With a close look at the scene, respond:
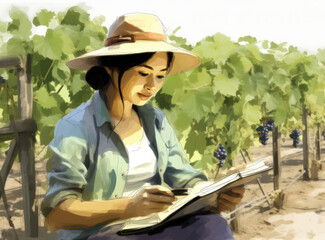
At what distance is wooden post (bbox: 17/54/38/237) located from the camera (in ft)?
10.7

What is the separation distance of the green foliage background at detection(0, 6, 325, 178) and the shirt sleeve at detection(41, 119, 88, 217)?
1536 millimetres

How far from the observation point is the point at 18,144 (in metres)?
3.23

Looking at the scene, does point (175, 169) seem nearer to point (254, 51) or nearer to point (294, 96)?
point (254, 51)

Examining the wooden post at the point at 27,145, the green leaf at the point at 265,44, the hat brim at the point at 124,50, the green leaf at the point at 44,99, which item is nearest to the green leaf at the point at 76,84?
the green leaf at the point at 44,99

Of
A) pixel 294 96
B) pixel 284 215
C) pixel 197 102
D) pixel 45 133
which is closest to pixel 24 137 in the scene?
pixel 45 133

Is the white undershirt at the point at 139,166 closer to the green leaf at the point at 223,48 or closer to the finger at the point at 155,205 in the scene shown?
the finger at the point at 155,205

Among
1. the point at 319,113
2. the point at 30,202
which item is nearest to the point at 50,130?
the point at 30,202

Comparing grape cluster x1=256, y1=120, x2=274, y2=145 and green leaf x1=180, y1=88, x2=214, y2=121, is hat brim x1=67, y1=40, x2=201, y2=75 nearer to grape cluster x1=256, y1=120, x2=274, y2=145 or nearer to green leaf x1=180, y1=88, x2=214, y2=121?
green leaf x1=180, y1=88, x2=214, y2=121

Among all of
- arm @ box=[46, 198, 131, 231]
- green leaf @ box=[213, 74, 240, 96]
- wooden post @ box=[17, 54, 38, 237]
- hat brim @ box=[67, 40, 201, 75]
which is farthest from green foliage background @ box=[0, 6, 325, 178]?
arm @ box=[46, 198, 131, 231]

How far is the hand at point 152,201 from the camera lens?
178cm

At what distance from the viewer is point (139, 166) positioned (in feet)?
6.86

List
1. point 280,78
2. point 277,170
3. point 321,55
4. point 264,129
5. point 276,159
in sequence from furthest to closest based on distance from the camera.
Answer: point 276,159 → point 277,170 → point 264,129 → point 321,55 → point 280,78

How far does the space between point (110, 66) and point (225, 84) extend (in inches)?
74.9

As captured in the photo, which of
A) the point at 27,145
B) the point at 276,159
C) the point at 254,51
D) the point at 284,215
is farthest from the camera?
the point at 276,159
